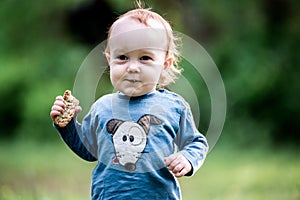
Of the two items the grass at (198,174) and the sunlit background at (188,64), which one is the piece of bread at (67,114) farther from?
the sunlit background at (188,64)

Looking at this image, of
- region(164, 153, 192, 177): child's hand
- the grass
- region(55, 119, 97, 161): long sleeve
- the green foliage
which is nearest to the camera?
region(164, 153, 192, 177): child's hand

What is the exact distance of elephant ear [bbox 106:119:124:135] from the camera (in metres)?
3.63

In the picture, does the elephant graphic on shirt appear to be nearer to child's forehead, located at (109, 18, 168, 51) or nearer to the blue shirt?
the blue shirt

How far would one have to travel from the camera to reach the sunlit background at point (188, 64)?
10094 mm

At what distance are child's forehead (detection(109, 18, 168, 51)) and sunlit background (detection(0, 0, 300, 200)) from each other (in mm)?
5642

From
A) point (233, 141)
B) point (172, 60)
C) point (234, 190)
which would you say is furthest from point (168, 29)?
point (233, 141)

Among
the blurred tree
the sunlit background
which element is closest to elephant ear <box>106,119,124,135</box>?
the sunlit background

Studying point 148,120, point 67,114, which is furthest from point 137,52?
point 67,114

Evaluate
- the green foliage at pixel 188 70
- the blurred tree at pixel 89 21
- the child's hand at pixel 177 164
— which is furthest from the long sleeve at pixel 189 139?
the blurred tree at pixel 89 21

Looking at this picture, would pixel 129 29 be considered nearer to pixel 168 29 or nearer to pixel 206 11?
pixel 168 29

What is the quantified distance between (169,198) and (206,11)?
7881 millimetres

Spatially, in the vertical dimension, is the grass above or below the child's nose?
above

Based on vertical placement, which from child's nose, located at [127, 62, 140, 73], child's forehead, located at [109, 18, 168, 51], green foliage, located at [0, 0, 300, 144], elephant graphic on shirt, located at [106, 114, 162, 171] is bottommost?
elephant graphic on shirt, located at [106, 114, 162, 171]

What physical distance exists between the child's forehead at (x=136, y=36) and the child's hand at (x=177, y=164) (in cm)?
48
